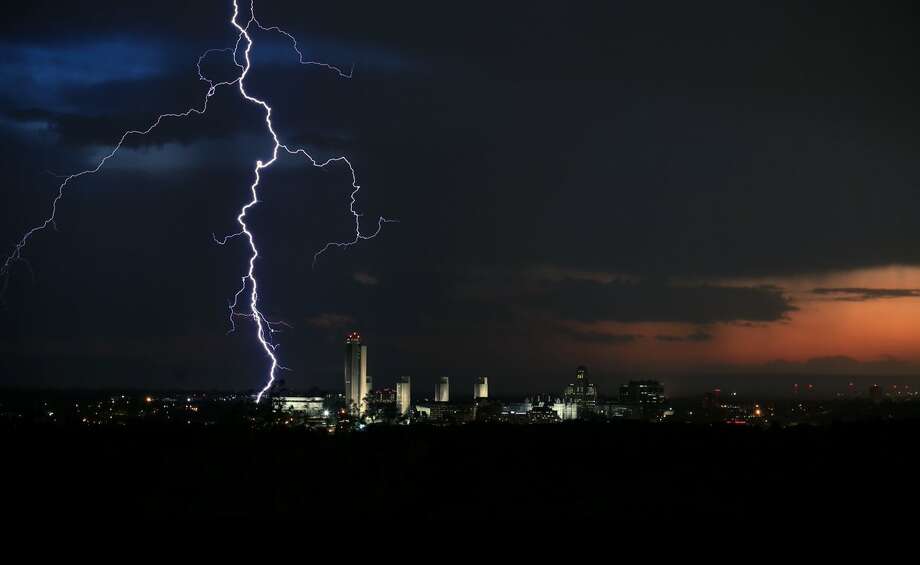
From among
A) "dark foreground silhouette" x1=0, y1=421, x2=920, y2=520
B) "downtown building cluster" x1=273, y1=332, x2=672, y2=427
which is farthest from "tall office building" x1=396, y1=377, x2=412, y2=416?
"dark foreground silhouette" x1=0, y1=421, x2=920, y2=520

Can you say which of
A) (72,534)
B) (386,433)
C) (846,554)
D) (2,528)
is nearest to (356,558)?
(72,534)

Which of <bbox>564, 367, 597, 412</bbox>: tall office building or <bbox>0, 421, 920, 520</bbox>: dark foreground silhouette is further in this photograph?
<bbox>564, 367, 597, 412</bbox>: tall office building

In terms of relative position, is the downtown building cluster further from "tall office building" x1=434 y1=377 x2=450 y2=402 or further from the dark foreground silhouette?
the dark foreground silhouette

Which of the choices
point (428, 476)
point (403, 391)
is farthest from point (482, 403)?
point (428, 476)

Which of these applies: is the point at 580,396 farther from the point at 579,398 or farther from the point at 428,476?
the point at 428,476

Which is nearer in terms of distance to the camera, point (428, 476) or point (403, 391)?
point (428, 476)

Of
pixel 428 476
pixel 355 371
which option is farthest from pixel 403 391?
pixel 428 476

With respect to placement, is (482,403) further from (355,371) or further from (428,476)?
(428,476)

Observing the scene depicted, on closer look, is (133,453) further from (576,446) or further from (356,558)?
(576,446)

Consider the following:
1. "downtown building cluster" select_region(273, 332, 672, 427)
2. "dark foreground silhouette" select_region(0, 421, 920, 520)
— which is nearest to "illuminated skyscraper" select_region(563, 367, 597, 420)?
"downtown building cluster" select_region(273, 332, 672, 427)
